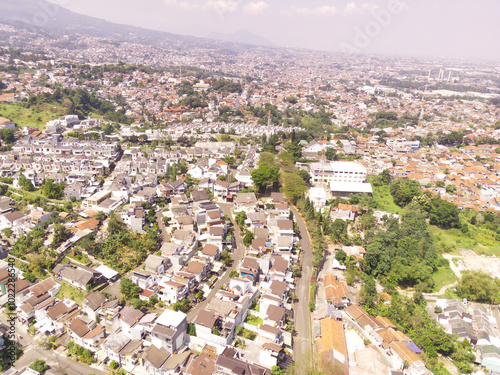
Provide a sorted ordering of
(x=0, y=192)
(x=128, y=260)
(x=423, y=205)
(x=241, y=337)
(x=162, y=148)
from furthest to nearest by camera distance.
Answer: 1. (x=162, y=148)
2. (x=423, y=205)
3. (x=0, y=192)
4. (x=128, y=260)
5. (x=241, y=337)

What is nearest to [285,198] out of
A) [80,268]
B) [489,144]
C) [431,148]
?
[80,268]

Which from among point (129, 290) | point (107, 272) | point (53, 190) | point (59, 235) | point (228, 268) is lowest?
point (228, 268)

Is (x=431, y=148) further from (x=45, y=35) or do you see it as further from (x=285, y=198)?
(x=45, y=35)

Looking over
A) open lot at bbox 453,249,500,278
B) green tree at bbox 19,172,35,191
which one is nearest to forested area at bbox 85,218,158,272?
green tree at bbox 19,172,35,191

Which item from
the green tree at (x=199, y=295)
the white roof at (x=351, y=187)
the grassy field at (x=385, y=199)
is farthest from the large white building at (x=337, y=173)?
the green tree at (x=199, y=295)

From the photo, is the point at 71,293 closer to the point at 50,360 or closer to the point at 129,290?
the point at 129,290

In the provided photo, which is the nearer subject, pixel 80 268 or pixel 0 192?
pixel 80 268

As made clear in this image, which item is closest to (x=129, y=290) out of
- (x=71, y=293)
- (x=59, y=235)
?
(x=71, y=293)
